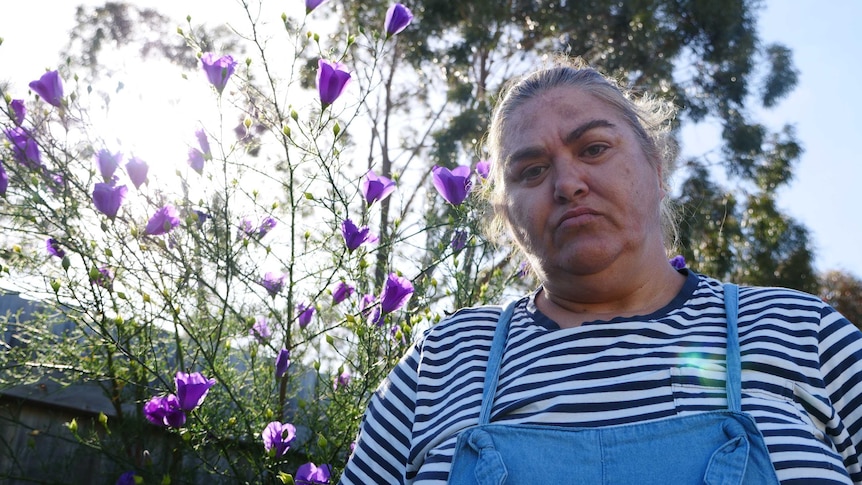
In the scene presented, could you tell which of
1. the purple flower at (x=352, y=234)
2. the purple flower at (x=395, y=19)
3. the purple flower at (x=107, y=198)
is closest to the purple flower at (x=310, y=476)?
the purple flower at (x=352, y=234)

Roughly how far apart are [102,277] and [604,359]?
154 centimetres

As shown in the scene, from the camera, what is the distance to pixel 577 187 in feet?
4.89

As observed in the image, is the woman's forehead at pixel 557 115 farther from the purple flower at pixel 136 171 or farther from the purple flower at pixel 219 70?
the purple flower at pixel 136 171

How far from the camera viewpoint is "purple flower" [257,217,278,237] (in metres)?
2.51

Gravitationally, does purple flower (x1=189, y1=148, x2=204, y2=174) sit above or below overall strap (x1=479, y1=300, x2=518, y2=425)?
above

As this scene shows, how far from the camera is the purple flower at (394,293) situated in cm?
215

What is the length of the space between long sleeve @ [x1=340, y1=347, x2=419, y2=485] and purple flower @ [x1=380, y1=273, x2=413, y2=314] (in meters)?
0.57

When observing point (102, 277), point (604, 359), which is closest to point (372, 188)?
point (102, 277)

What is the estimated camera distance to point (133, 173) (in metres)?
2.38

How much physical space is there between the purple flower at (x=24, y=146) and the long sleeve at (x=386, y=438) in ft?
4.95

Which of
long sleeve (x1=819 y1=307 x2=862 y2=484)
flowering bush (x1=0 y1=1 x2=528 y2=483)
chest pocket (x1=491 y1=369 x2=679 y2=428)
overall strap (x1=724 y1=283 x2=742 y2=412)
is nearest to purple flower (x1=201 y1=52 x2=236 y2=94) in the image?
flowering bush (x1=0 y1=1 x2=528 y2=483)

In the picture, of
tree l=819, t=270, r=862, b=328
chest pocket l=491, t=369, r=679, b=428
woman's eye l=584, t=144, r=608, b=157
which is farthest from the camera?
tree l=819, t=270, r=862, b=328

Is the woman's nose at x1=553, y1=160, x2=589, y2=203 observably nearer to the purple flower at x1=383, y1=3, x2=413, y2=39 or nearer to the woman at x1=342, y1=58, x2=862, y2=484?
the woman at x1=342, y1=58, x2=862, y2=484

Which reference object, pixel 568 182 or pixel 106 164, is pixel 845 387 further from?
pixel 106 164
